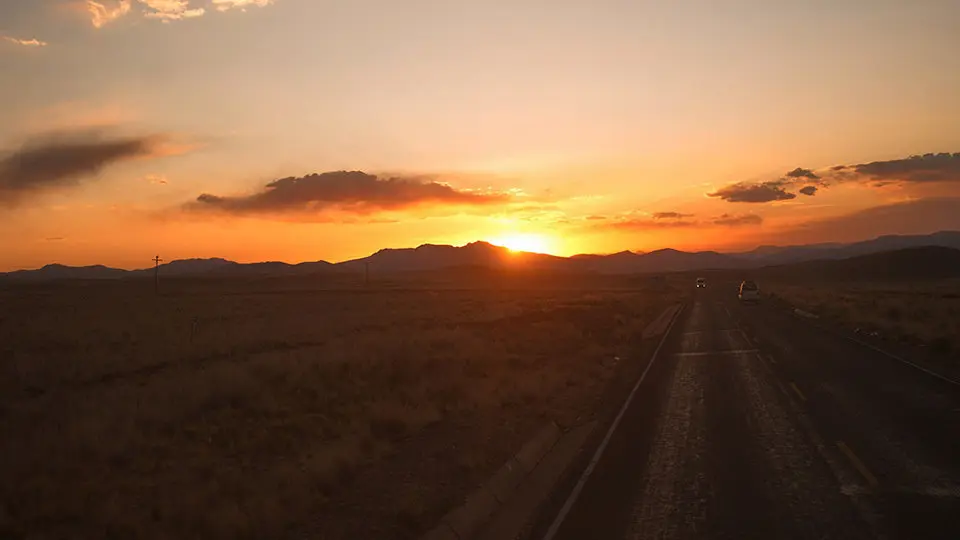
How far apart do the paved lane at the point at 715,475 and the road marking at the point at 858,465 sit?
1.12ft

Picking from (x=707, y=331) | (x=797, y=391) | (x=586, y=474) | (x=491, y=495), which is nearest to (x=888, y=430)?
(x=797, y=391)

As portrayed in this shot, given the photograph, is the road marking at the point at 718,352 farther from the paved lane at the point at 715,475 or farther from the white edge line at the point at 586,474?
the paved lane at the point at 715,475

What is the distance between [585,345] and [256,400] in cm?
1769

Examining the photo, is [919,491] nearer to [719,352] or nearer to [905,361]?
[905,361]

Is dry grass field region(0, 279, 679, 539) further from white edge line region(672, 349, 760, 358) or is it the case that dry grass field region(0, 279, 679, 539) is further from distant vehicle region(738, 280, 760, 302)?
distant vehicle region(738, 280, 760, 302)

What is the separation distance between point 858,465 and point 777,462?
3.50 feet

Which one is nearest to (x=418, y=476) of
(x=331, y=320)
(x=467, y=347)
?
(x=467, y=347)

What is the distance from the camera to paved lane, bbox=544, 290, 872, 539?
7.95 m

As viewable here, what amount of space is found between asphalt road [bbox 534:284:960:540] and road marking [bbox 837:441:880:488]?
0.02 m

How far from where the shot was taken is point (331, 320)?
47.7 metres

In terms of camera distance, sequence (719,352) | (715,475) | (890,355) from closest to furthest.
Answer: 1. (715,475)
2. (890,355)
3. (719,352)

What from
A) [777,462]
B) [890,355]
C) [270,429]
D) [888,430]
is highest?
[270,429]

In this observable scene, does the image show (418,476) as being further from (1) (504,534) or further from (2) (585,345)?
(2) (585,345)

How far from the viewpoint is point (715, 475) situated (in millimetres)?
10203
